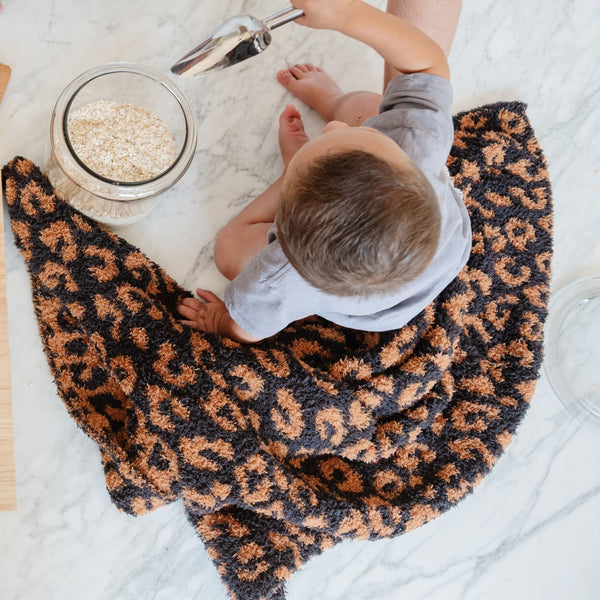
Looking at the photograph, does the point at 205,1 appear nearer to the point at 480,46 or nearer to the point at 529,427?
the point at 480,46

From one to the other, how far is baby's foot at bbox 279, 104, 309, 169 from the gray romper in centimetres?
20

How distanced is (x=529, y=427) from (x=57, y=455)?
2.31 feet

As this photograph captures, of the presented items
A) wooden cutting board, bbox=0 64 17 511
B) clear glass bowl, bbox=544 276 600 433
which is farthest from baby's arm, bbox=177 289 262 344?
clear glass bowl, bbox=544 276 600 433

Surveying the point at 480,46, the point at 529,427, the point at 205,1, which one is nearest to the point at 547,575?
the point at 529,427

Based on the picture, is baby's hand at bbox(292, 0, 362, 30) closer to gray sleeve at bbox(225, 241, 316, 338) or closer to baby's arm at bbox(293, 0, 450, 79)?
baby's arm at bbox(293, 0, 450, 79)

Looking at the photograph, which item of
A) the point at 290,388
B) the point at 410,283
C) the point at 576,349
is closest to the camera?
the point at 410,283

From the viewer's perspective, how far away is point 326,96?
97cm

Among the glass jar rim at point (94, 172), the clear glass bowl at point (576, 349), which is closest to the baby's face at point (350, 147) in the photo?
the glass jar rim at point (94, 172)

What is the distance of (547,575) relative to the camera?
40.6 inches

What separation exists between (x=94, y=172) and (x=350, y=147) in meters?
0.34

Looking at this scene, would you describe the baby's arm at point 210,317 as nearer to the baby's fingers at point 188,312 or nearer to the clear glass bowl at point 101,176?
the baby's fingers at point 188,312

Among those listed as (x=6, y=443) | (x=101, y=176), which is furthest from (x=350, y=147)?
(x=6, y=443)

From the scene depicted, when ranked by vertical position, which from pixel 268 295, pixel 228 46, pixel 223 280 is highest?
pixel 228 46

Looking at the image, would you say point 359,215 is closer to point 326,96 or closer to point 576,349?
point 326,96
